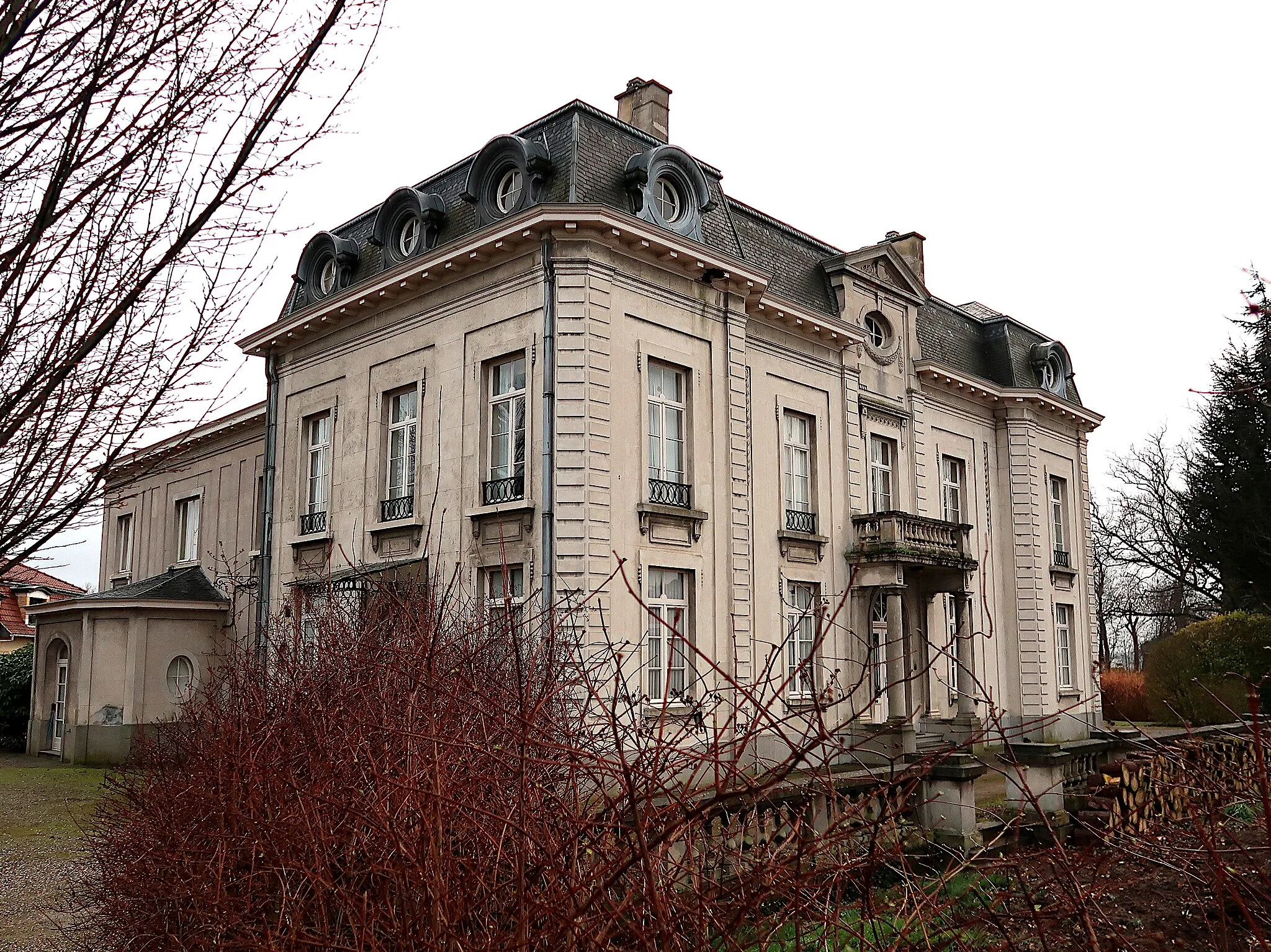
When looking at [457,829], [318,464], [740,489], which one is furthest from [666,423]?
[457,829]

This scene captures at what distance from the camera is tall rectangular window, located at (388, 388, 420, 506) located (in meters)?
19.3

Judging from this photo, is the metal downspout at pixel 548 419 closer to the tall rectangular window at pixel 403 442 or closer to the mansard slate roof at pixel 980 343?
the tall rectangular window at pixel 403 442

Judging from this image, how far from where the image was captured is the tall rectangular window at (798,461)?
20781 mm

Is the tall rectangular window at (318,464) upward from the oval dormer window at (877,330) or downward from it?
downward

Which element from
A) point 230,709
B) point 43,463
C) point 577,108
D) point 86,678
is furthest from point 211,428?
point 43,463

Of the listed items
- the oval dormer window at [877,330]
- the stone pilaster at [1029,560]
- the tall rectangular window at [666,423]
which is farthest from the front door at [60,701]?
the stone pilaster at [1029,560]

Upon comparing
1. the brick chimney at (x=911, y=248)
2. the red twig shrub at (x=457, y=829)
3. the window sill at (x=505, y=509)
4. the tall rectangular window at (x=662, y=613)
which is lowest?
the red twig shrub at (x=457, y=829)

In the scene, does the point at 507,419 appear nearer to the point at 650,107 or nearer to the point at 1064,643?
the point at 650,107

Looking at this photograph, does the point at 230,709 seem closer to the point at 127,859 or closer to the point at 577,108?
the point at 127,859

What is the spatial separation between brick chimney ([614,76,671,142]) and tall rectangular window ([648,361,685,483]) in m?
5.21

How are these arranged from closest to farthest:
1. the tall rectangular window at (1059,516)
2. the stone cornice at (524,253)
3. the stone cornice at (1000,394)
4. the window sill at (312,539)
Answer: the stone cornice at (524,253) < the window sill at (312,539) < the stone cornice at (1000,394) < the tall rectangular window at (1059,516)

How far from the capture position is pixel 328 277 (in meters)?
21.6

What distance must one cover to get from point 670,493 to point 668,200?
5.10 m

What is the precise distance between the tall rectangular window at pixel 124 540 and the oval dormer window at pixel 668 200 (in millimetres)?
21436
